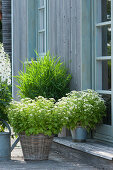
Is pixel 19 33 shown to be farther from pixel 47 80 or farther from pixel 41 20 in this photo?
pixel 47 80

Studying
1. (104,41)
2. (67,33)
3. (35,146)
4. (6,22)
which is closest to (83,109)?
(35,146)

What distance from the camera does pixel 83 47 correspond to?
Answer: 19.3 feet

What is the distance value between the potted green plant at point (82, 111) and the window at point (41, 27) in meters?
2.39

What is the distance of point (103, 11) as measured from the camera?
18.7ft

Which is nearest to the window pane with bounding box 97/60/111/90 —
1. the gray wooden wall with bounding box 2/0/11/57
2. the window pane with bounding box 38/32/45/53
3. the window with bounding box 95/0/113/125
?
the window with bounding box 95/0/113/125

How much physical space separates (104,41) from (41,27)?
2373mm

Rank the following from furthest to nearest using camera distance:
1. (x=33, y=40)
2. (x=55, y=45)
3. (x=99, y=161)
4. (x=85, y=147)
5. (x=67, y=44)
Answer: (x=33, y=40) → (x=55, y=45) → (x=67, y=44) → (x=85, y=147) → (x=99, y=161)

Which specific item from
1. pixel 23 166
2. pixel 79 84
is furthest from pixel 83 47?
pixel 23 166

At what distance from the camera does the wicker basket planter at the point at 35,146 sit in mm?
5105

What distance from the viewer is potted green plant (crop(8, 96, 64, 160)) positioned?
5.04 metres

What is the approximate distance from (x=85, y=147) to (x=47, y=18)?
2771 millimetres

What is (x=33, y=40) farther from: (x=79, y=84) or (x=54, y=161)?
(x=54, y=161)

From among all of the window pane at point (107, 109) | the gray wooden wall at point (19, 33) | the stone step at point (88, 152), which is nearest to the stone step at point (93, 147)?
the stone step at point (88, 152)

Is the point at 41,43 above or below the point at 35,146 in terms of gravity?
above
